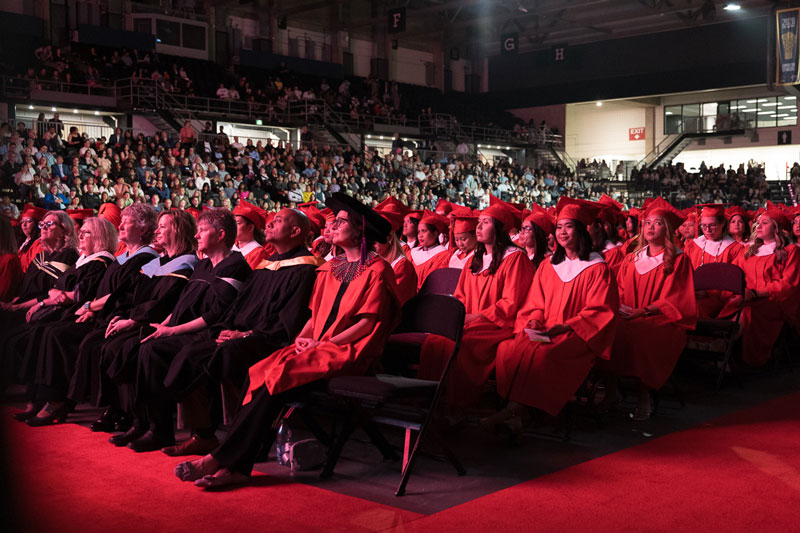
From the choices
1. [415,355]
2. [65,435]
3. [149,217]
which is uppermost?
[149,217]

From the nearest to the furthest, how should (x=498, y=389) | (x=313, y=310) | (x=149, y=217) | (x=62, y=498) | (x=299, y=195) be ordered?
1. (x=62, y=498)
2. (x=313, y=310)
3. (x=498, y=389)
4. (x=149, y=217)
5. (x=299, y=195)

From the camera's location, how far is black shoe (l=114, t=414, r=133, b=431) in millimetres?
Answer: 5820

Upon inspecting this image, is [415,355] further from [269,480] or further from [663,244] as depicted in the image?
[663,244]

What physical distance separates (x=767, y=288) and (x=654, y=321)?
7.94 ft

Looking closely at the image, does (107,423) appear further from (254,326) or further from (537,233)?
(537,233)

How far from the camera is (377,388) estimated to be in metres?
4.30

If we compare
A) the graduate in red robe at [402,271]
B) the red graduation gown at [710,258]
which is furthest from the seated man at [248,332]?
the red graduation gown at [710,258]

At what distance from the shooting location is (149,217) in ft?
20.9

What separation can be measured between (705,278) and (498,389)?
3.02 meters

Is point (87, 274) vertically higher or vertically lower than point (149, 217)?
lower

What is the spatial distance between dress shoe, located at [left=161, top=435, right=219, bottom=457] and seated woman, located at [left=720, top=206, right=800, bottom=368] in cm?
485

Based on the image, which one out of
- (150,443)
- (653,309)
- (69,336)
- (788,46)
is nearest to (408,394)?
(150,443)

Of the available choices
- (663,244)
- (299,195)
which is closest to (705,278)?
(663,244)

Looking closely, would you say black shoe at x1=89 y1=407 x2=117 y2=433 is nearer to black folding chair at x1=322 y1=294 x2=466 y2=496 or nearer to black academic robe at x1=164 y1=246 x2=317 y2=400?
black academic robe at x1=164 y1=246 x2=317 y2=400
